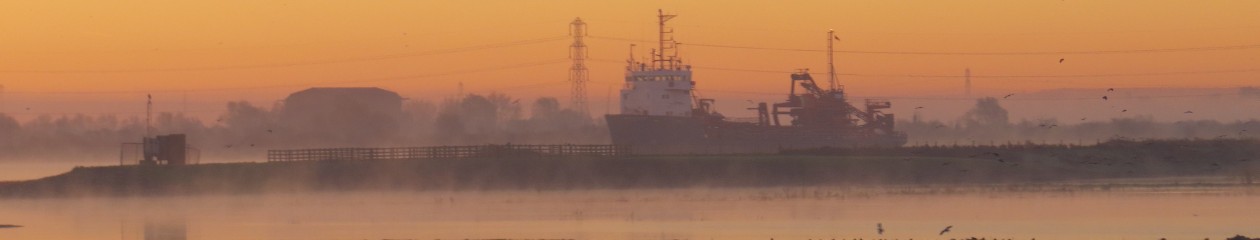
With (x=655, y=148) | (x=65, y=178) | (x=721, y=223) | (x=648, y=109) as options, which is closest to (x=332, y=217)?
(x=721, y=223)

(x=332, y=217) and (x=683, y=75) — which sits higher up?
(x=683, y=75)

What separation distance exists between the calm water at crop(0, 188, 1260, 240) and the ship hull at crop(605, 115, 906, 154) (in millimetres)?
46815

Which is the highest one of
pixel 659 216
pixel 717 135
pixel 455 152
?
pixel 717 135

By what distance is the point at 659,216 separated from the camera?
47.3 m

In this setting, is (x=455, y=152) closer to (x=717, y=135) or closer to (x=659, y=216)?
(x=659, y=216)

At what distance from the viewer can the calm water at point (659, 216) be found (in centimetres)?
4041

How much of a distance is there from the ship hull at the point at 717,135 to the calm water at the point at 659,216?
4682 cm

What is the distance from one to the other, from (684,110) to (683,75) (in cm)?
201

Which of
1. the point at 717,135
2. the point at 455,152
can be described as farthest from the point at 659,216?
the point at 717,135

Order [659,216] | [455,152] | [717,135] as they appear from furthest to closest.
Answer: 1. [717,135]
2. [455,152]
3. [659,216]

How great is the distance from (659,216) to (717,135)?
67.6 metres

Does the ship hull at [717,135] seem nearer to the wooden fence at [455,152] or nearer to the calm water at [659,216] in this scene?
the wooden fence at [455,152]

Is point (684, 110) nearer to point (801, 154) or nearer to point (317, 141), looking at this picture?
point (801, 154)

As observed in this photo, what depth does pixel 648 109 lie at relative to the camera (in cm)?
11431
